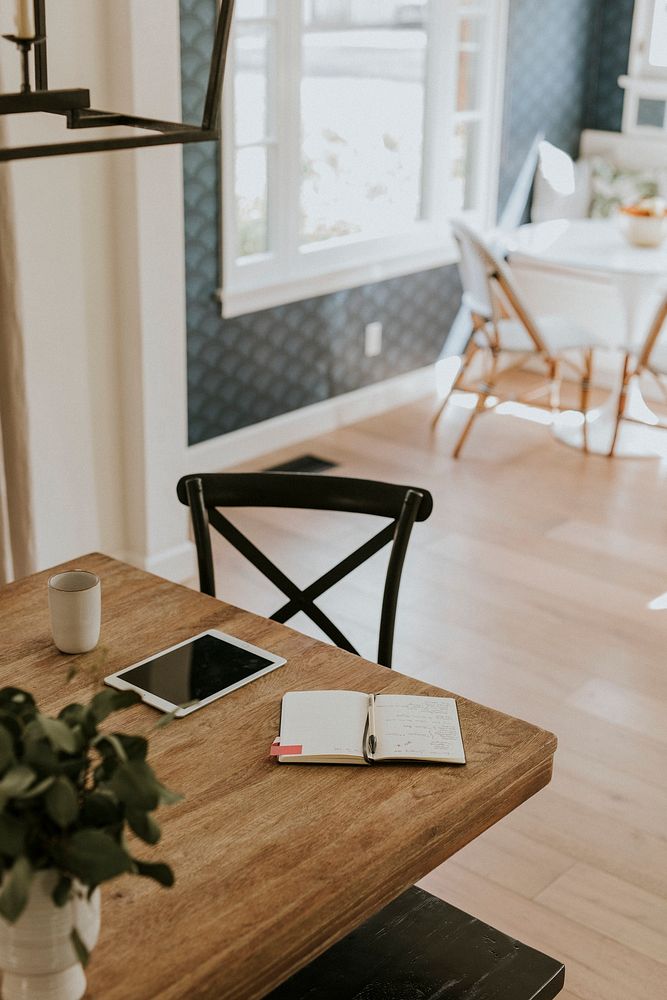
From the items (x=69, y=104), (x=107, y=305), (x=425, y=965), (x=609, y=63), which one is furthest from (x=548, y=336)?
(x=69, y=104)

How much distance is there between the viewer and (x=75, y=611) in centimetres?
186

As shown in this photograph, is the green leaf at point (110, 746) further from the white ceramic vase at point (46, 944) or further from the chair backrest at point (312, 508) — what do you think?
the chair backrest at point (312, 508)

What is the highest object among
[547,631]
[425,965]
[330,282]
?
[330,282]

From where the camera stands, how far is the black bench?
169cm

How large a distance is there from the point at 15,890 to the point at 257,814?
1.77 ft

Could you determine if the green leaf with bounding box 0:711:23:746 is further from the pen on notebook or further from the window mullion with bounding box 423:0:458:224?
the window mullion with bounding box 423:0:458:224

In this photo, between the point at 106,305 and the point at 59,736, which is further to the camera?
the point at 106,305

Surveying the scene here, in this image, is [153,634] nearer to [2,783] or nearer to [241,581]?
[2,783]

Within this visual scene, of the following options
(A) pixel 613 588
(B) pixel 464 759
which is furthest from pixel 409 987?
(A) pixel 613 588

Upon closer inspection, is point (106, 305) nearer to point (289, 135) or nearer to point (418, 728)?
point (289, 135)

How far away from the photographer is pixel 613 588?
13.0ft

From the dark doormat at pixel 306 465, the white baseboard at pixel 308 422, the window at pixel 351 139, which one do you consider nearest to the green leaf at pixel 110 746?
the white baseboard at pixel 308 422

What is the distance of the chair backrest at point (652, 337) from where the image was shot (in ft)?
15.3

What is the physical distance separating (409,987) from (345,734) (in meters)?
0.36
